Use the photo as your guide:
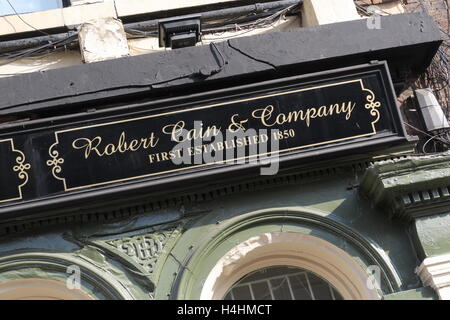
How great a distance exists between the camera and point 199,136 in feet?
24.4

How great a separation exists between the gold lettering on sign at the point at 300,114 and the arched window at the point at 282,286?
1.42 metres

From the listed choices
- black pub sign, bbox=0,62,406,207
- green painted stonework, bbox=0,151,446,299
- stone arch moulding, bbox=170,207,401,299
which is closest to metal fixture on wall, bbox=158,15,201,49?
black pub sign, bbox=0,62,406,207

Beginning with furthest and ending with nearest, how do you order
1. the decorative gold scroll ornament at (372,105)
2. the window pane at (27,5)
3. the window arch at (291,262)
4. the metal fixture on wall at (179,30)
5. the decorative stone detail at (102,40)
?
the window pane at (27,5), the decorative stone detail at (102,40), the metal fixture on wall at (179,30), the decorative gold scroll ornament at (372,105), the window arch at (291,262)

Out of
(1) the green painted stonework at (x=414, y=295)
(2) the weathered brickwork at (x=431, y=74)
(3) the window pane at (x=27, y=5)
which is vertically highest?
(3) the window pane at (x=27, y=5)

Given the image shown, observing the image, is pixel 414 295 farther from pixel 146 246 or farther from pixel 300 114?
pixel 146 246

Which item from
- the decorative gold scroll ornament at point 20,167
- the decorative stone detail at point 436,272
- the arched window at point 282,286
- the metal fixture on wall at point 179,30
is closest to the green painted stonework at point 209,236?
the decorative stone detail at point 436,272

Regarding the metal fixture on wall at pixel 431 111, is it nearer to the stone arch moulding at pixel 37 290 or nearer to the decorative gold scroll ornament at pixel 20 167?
the stone arch moulding at pixel 37 290

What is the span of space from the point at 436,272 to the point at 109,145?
121 inches

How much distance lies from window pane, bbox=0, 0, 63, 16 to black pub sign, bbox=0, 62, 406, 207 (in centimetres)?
185

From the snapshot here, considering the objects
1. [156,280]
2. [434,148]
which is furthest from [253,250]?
[434,148]

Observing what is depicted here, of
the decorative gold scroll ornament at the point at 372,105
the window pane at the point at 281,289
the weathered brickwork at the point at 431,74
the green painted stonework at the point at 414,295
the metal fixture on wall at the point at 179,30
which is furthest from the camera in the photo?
the weathered brickwork at the point at 431,74

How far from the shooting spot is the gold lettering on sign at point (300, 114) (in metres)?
7.49

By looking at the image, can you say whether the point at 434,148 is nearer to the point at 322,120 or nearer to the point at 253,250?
the point at 322,120
